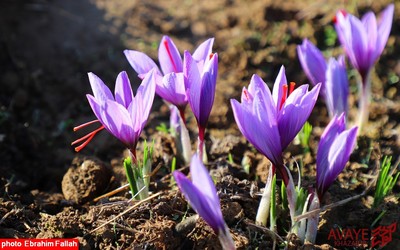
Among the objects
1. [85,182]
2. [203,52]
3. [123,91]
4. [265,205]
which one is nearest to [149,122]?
[85,182]

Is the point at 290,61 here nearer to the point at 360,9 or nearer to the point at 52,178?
the point at 360,9

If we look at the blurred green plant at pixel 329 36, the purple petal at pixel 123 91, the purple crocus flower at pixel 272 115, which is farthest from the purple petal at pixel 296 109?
the blurred green plant at pixel 329 36

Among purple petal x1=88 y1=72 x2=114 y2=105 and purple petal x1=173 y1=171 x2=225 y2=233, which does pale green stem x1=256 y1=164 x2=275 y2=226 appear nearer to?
purple petal x1=173 y1=171 x2=225 y2=233

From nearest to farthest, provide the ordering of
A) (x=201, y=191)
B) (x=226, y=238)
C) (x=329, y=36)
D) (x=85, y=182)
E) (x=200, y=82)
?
(x=201, y=191)
(x=226, y=238)
(x=200, y=82)
(x=85, y=182)
(x=329, y=36)

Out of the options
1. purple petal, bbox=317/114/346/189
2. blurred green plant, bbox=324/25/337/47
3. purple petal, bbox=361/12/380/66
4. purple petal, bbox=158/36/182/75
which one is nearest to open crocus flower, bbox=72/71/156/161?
purple petal, bbox=158/36/182/75

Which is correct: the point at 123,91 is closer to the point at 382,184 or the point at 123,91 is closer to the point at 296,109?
the point at 296,109

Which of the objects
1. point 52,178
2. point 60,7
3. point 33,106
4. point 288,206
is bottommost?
point 288,206

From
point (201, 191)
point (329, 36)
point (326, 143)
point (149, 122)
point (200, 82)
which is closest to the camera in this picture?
point (201, 191)

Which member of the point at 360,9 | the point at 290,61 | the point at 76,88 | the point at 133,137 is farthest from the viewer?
the point at 360,9

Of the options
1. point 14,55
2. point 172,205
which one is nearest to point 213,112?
point 172,205
